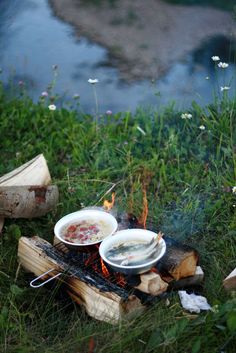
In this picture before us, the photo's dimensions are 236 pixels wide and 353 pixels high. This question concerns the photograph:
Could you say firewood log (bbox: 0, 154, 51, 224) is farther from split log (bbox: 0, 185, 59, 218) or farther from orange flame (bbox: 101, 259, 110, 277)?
orange flame (bbox: 101, 259, 110, 277)

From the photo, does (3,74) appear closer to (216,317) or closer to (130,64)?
(130,64)

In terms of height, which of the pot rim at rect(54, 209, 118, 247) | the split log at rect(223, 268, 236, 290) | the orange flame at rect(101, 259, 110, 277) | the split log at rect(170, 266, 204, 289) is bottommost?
the split log at rect(170, 266, 204, 289)

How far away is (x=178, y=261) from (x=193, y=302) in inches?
8.3

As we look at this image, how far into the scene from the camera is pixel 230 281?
316 cm

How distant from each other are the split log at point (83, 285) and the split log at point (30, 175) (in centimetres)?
54

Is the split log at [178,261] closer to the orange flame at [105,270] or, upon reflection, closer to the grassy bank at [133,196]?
the grassy bank at [133,196]

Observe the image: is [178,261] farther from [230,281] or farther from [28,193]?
[28,193]

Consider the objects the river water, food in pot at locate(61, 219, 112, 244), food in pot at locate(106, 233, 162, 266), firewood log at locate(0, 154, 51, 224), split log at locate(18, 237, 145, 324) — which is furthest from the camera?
the river water

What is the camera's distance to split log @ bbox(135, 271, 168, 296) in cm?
297

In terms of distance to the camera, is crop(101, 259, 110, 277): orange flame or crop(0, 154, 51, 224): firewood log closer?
crop(101, 259, 110, 277): orange flame

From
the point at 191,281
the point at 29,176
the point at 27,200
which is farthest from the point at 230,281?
the point at 29,176

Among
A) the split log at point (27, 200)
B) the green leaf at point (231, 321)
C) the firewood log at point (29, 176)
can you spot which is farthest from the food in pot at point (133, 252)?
the firewood log at point (29, 176)

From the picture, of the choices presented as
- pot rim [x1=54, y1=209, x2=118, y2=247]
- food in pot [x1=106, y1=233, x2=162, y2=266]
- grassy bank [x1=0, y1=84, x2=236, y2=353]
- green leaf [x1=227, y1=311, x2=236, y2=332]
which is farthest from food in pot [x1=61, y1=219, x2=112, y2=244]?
green leaf [x1=227, y1=311, x2=236, y2=332]

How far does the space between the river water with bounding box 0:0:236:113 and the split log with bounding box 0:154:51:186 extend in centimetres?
134
